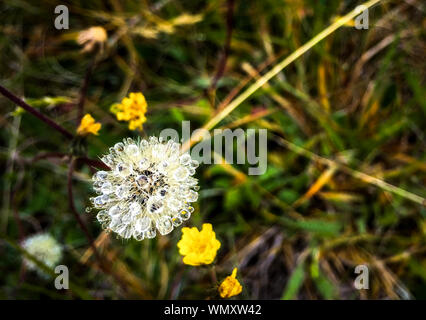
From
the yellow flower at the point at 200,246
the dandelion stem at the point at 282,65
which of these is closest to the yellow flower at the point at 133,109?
the dandelion stem at the point at 282,65

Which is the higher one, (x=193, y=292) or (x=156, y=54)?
(x=156, y=54)

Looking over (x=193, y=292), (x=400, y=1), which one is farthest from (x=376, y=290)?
(x=400, y=1)

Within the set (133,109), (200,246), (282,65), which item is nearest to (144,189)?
(200,246)

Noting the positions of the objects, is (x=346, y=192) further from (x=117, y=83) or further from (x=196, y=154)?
(x=117, y=83)

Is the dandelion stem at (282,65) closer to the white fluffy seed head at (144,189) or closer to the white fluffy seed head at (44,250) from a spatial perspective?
the white fluffy seed head at (144,189)

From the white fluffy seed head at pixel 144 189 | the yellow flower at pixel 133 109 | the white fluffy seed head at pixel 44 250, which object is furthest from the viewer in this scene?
the white fluffy seed head at pixel 44 250
